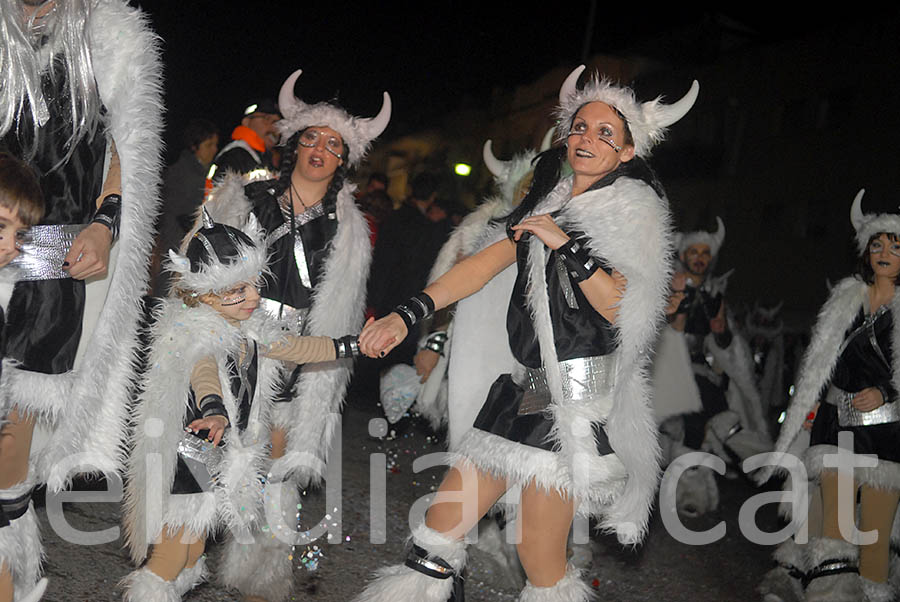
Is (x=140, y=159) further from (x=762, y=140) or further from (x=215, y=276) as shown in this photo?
(x=762, y=140)

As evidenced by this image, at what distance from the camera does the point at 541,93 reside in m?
30.0

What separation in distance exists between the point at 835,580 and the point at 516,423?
2.35 m

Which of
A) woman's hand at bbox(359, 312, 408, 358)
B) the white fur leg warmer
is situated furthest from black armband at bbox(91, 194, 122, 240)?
the white fur leg warmer

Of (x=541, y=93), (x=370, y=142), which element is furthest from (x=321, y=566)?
(x=541, y=93)

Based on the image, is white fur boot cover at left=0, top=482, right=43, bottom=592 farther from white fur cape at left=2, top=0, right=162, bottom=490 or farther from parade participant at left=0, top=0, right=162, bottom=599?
white fur cape at left=2, top=0, right=162, bottom=490

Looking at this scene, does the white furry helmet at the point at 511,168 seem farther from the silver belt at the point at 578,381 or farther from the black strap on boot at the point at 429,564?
the black strap on boot at the point at 429,564

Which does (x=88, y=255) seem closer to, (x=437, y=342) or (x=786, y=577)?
(x=437, y=342)

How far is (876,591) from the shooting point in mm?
4230

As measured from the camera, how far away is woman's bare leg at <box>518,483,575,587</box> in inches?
114

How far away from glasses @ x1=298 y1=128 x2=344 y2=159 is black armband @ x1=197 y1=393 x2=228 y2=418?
1510 mm

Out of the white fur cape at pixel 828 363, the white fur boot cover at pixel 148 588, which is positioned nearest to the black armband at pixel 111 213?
the white fur boot cover at pixel 148 588

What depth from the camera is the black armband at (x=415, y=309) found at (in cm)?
303

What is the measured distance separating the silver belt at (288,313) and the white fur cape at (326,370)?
0.04 meters

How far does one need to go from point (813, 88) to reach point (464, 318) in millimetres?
22243
